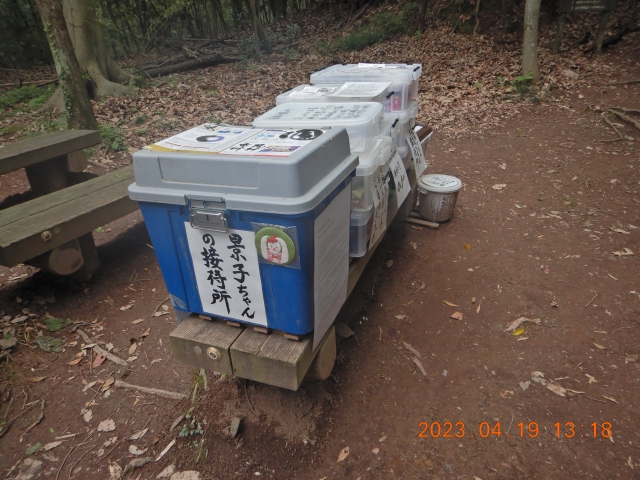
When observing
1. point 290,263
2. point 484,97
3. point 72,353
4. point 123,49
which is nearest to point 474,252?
point 290,263

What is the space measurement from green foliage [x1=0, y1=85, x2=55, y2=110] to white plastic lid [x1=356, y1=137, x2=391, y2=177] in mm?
8666

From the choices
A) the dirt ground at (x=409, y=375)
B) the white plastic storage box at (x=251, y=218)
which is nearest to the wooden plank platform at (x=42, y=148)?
the dirt ground at (x=409, y=375)

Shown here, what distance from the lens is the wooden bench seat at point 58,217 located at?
8.30 feet

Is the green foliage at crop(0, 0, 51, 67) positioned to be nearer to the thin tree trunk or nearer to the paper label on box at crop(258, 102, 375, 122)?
the paper label on box at crop(258, 102, 375, 122)

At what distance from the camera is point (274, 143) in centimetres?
162

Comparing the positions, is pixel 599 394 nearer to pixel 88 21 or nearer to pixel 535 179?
pixel 535 179

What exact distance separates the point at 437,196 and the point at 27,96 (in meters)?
9.73

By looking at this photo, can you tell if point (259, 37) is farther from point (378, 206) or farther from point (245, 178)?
point (245, 178)

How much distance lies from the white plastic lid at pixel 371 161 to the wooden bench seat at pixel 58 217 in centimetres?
215

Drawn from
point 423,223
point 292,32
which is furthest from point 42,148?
point 292,32

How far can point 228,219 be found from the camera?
148cm

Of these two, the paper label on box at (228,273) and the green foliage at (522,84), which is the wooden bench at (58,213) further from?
the green foliage at (522,84)

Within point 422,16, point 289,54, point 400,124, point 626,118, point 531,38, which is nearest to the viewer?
point 400,124

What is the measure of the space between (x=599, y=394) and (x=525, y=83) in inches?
282
